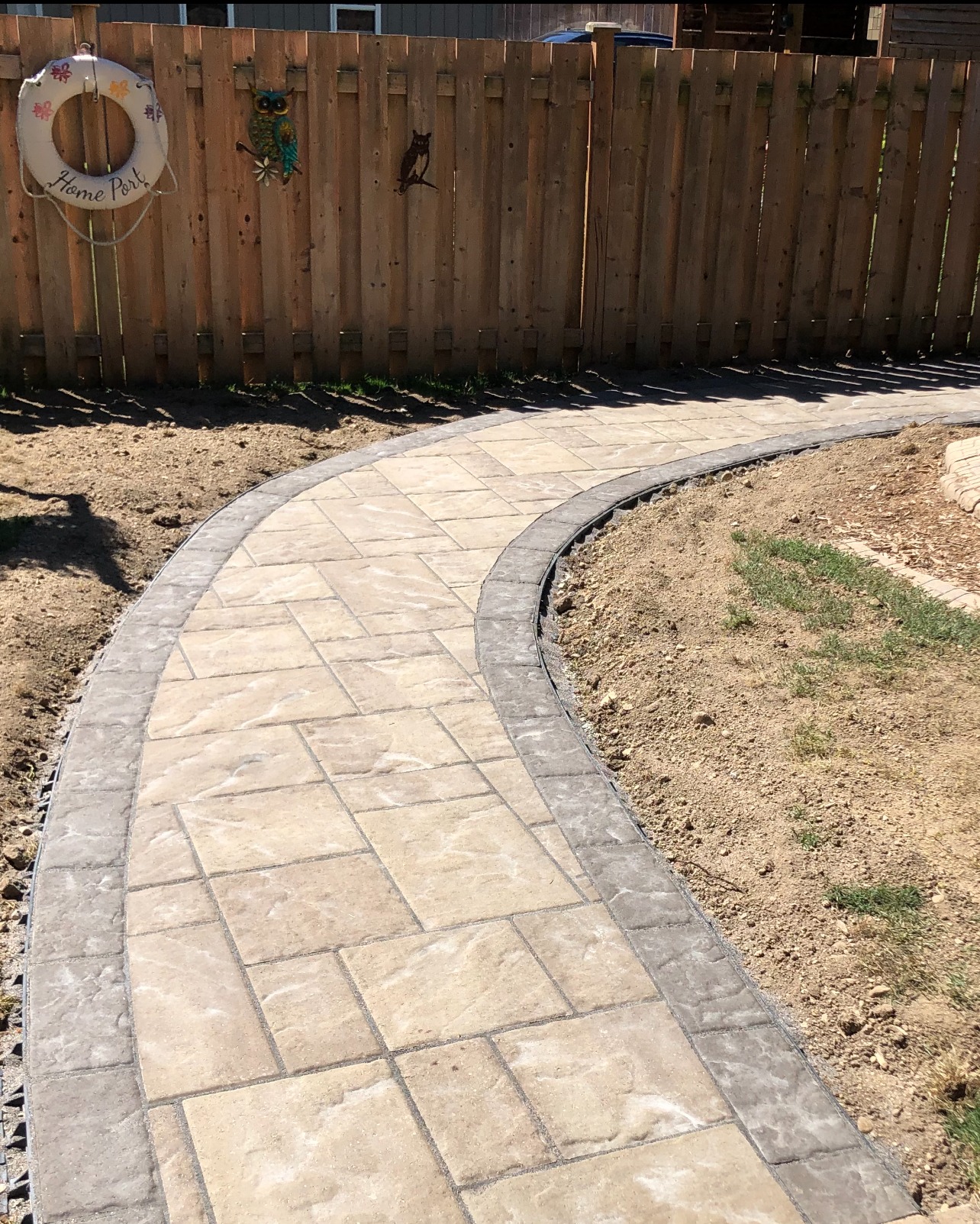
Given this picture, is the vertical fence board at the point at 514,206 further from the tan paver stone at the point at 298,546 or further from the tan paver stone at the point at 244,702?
the tan paver stone at the point at 244,702

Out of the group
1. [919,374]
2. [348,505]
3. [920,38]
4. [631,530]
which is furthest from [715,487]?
[920,38]

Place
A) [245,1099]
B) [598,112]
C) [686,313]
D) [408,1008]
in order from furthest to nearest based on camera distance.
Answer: [686,313]
[598,112]
[408,1008]
[245,1099]

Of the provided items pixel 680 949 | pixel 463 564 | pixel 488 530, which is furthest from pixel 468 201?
pixel 680 949

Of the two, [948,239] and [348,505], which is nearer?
[348,505]

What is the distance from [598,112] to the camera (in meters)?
8.02

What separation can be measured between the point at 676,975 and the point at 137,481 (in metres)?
4.17

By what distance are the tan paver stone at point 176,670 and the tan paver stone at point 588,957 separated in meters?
1.70

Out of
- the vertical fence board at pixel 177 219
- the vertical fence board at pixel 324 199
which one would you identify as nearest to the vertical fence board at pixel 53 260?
the vertical fence board at pixel 177 219

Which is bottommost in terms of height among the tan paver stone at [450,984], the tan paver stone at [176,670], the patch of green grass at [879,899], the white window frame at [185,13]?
the tan paver stone at [450,984]

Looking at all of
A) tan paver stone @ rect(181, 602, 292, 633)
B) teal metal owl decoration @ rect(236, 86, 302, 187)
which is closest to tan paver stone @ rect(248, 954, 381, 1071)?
tan paver stone @ rect(181, 602, 292, 633)

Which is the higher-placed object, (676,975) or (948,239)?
(948,239)

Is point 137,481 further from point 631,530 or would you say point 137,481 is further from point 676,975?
point 676,975

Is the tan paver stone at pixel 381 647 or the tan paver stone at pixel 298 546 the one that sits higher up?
the tan paver stone at pixel 298 546

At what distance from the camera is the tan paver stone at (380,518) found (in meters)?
5.64
